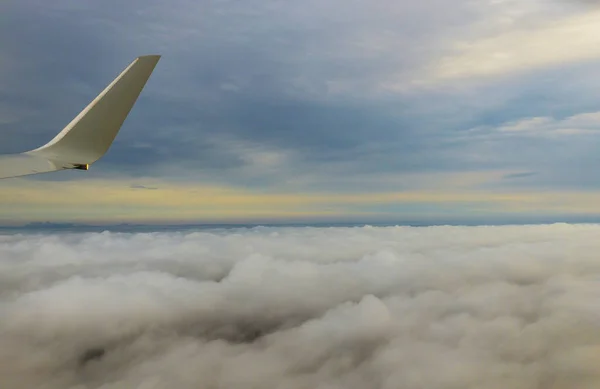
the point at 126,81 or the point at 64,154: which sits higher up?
the point at 126,81

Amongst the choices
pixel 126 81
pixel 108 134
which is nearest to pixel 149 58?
pixel 126 81

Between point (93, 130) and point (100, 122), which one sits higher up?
point (100, 122)

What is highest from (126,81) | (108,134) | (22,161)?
(126,81)

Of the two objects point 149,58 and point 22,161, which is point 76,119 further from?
point 149,58

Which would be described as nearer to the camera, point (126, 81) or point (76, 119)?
point (126, 81)
